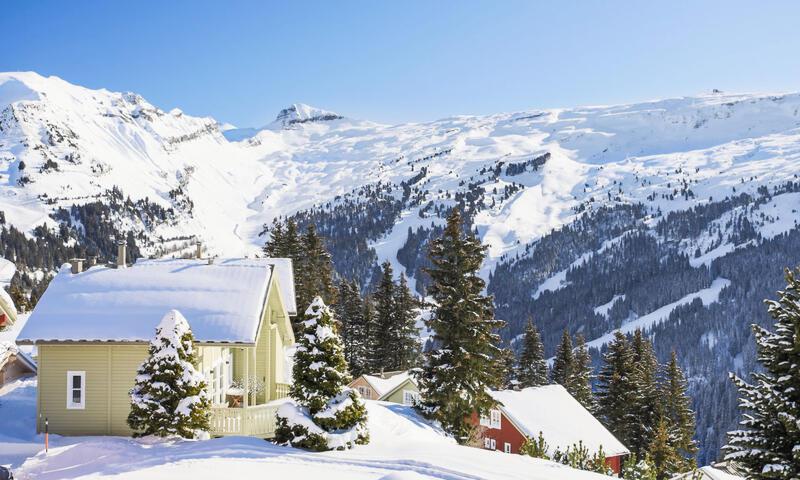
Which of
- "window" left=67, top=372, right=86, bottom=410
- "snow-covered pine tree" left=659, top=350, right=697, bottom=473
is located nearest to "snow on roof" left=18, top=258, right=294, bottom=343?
"window" left=67, top=372, right=86, bottom=410

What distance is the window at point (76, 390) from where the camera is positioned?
2575cm

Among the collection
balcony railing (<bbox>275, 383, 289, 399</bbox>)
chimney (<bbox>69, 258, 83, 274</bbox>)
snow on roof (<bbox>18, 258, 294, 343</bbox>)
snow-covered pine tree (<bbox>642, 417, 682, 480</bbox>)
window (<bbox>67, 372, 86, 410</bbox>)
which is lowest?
snow-covered pine tree (<bbox>642, 417, 682, 480</bbox>)

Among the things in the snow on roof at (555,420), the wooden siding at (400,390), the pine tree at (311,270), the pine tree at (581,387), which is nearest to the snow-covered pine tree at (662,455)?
the snow on roof at (555,420)

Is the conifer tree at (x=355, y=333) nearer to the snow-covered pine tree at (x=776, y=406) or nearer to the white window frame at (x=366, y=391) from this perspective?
the white window frame at (x=366, y=391)

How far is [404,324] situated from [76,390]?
1549 inches

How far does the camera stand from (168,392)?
894 inches

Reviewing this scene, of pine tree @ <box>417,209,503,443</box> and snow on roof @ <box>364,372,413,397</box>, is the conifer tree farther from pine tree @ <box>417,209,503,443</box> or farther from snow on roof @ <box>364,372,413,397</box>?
pine tree @ <box>417,209,503,443</box>

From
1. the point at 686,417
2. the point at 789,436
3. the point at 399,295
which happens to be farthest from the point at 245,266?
the point at 686,417

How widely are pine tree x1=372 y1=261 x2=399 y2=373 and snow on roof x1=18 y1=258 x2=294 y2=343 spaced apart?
32533 millimetres

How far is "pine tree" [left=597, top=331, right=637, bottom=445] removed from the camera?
55.7 m

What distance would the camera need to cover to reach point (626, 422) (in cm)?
5609

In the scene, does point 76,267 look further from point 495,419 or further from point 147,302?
point 495,419

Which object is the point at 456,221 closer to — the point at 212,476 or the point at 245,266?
the point at 245,266

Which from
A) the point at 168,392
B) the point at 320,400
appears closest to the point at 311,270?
the point at 168,392
